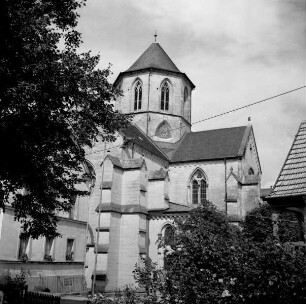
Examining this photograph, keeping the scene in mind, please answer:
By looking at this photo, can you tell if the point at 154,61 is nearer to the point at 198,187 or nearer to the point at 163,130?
the point at 163,130

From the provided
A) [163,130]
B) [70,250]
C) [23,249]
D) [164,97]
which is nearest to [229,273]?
[23,249]

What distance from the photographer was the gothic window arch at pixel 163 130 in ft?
135

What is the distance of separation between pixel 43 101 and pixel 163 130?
31442mm

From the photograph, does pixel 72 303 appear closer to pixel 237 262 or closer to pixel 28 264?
pixel 237 262

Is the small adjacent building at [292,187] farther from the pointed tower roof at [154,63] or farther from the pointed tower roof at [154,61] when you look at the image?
the pointed tower roof at [154,61]

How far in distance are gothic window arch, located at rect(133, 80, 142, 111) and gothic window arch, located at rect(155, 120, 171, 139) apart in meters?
3.13

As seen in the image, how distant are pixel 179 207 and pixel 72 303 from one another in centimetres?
1993

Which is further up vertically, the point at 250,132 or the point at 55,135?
the point at 250,132

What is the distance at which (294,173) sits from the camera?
12.0 m

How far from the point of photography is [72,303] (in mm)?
13328

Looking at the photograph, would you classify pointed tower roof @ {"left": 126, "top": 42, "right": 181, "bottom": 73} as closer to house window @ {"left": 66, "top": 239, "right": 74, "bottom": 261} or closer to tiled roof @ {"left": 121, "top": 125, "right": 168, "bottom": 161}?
tiled roof @ {"left": 121, "top": 125, "right": 168, "bottom": 161}

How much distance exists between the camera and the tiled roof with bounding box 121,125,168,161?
113 feet

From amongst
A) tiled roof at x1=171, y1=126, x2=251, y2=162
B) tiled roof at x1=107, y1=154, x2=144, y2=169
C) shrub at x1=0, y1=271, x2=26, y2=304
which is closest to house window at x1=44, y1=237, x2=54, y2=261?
shrub at x1=0, y1=271, x2=26, y2=304

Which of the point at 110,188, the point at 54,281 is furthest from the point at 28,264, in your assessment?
the point at 110,188
